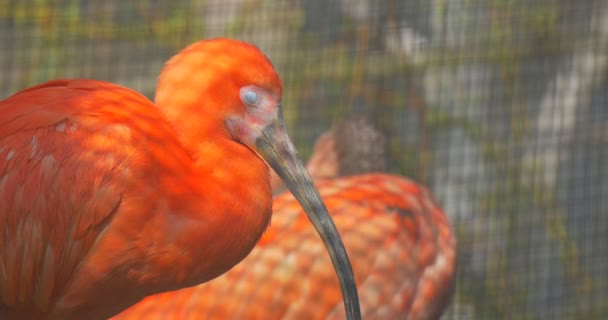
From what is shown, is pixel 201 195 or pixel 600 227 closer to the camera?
pixel 201 195

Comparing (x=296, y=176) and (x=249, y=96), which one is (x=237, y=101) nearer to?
(x=249, y=96)

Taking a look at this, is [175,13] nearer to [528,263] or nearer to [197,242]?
[528,263]

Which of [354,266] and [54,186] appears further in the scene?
[354,266]

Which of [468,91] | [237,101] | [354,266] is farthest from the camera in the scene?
[468,91]

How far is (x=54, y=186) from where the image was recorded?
5.80 ft

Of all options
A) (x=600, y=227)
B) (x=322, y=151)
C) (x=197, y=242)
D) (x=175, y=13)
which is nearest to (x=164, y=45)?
(x=175, y=13)

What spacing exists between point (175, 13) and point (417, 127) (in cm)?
111

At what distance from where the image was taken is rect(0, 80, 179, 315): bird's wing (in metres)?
1.77

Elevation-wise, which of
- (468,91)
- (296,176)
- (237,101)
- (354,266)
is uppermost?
(237,101)

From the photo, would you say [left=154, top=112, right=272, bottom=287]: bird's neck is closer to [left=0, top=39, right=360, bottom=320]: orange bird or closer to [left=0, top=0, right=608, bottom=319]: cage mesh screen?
[left=0, top=39, right=360, bottom=320]: orange bird

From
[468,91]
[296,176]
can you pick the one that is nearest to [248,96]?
[296,176]

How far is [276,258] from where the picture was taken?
239cm

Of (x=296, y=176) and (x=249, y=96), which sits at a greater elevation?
(x=249, y=96)

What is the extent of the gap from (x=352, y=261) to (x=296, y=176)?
1.85 feet
